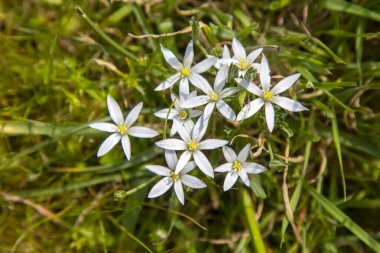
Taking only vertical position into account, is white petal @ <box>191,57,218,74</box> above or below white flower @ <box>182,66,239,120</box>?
above

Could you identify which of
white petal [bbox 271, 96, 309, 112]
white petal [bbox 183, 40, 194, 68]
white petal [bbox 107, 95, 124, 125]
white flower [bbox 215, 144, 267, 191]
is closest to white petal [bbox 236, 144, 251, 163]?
white flower [bbox 215, 144, 267, 191]

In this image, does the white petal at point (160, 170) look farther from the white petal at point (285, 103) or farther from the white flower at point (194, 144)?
the white petal at point (285, 103)

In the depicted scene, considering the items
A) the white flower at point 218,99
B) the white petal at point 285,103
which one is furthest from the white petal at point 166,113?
the white petal at point 285,103

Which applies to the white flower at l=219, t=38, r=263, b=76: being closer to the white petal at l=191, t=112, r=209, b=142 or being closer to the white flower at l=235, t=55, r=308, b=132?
the white flower at l=235, t=55, r=308, b=132

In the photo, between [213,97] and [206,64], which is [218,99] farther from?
[206,64]

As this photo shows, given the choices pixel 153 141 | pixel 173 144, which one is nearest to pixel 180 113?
pixel 173 144

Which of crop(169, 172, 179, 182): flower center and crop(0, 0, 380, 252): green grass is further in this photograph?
crop(0, 0, 380, 252): green grass

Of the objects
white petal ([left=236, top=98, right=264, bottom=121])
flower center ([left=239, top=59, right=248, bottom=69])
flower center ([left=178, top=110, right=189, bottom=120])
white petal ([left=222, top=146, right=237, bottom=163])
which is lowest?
white petal ([left=222, top=146, right=237, bottom=163])
